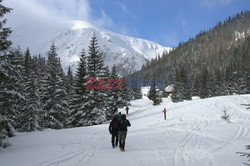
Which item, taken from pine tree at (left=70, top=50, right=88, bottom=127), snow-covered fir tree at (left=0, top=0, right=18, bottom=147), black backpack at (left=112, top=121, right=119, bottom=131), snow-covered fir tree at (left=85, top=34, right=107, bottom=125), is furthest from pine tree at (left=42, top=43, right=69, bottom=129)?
black backpack at (left=112, top=121, right=119, bottom=131)

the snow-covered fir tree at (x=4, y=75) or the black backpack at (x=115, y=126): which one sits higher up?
the snow-covered fir tree at (x=4, y=75)

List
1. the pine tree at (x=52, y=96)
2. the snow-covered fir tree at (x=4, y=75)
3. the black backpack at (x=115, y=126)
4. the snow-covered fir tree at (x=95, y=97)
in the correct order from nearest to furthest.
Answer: the black backpack at (x=115, y=126), the snow-covered fir tree at (x=4, y=75), the snow-covered fir tree at (x=95, y=97), the pine tree at (x=52, y=96)

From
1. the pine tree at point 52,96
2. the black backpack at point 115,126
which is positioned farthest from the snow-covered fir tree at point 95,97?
the black backpack at point 115,126

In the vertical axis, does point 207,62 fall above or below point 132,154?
above

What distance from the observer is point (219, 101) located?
101 ft

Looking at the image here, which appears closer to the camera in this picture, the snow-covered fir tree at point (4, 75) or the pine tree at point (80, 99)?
the snow-covered fir tree at point (4, 75)

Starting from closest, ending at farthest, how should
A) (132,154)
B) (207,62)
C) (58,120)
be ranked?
(132,154) → (58,120) → (207,62)

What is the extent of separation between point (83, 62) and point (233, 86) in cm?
4869

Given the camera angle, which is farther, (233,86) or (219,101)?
(233,86)

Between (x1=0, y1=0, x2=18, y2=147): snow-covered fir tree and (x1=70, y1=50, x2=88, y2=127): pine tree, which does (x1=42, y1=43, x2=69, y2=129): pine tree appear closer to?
(x1=70, y1=50, x2=88, y2=127): pine tree

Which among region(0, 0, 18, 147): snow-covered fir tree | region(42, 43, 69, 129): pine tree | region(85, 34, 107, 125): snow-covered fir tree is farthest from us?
region(42, 43, 69, 129): pine tree

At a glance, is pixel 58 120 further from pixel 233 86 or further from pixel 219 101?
pixel 233 86

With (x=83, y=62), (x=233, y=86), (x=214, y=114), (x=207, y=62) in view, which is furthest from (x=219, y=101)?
(x=207, y=62)

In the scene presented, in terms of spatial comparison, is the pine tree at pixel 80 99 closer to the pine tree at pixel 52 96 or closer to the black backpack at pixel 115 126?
the pine tree at pixel 52 96
